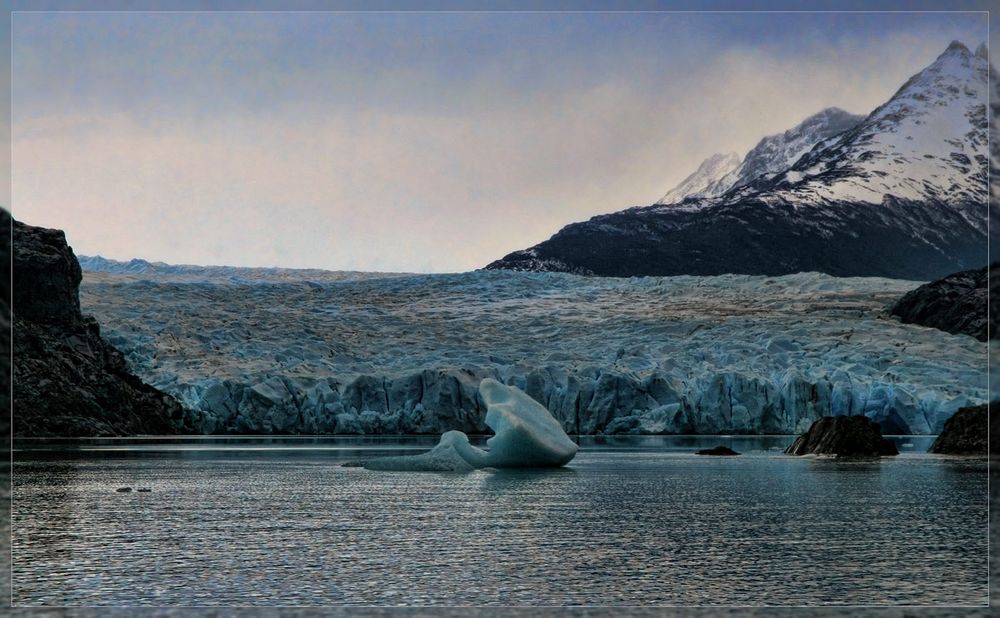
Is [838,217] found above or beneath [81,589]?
above

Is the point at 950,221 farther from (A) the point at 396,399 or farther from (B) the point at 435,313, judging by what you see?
(A) the point at 396,399

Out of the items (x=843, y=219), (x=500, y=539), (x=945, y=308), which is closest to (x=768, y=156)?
(x=843, y=219)

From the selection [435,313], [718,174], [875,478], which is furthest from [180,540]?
[718,174]

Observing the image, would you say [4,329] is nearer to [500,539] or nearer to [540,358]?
[500,539]

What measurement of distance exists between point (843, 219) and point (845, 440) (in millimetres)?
64059

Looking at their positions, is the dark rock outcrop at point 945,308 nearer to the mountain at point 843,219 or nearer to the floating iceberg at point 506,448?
the floating iceberg at point 506,448

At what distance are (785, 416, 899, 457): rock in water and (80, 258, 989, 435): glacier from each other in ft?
22.3

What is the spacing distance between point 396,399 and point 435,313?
1183 cm

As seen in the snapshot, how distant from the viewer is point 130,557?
6.15 meters

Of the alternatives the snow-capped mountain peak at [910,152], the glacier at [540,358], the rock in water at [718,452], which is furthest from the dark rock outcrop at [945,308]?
the snow-capped mountain peak at [910,152]

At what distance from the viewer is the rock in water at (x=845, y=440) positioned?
18656 mm

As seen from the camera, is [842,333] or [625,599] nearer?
[625,599]

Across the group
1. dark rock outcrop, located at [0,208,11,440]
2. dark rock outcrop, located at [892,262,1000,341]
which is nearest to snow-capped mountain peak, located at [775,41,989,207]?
dark rock outcrop, located at [892,262,1000,341]

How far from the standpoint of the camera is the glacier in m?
28.6
